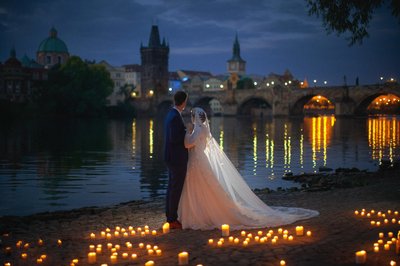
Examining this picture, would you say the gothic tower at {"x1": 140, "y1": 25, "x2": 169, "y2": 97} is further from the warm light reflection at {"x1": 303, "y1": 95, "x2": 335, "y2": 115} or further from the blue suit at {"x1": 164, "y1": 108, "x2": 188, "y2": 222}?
the blue suit at {"x1": 164, "y1": 108, "x2": 188, "y2": 222}

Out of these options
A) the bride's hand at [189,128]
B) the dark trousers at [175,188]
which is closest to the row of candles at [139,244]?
the dark trousers at [175,188]

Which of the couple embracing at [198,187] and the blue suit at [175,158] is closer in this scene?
the couple embracing at [198,187]

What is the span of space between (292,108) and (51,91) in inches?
1837

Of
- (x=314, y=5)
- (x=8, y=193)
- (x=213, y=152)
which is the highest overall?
(x=314, y=5)

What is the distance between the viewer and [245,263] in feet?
20.3

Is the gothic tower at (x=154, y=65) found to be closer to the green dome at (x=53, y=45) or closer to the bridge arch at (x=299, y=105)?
the green dome at (x=53, y=45)

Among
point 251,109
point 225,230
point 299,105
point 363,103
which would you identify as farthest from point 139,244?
point 251,109

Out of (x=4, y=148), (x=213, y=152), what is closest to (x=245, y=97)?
(x=4, y=148)

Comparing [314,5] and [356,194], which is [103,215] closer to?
[356,194]

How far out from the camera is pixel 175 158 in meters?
8.57

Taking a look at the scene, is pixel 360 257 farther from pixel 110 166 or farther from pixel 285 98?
pixel 285 98

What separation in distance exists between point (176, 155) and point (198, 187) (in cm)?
64

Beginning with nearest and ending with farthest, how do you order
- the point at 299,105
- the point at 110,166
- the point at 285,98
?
the point at 110,166 < the point at 285,98 < the point at 299,105

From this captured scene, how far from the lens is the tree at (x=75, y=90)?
83625 millimetres
